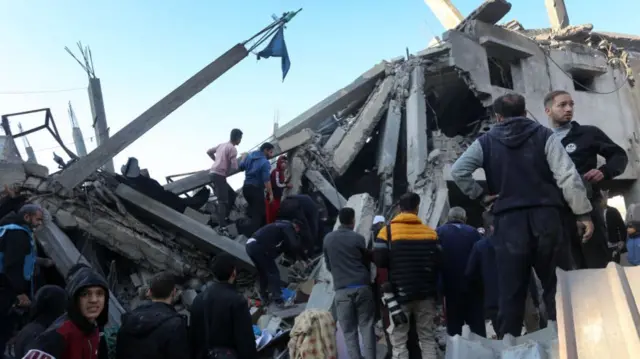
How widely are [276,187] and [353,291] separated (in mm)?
4354

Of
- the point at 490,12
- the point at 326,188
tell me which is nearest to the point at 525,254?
the point at 326,188

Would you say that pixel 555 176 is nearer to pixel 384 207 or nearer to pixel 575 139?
pixel 575 139

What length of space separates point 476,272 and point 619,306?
8.58 feet

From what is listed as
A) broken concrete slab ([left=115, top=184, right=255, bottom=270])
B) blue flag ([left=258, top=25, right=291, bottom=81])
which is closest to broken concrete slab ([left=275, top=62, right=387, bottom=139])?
blue flag ([left=258, top=25, right=291, bottom=81])

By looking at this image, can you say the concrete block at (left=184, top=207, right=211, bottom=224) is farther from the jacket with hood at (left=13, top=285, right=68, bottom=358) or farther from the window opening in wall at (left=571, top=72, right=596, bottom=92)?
the window opening in wall at (left=571, top=72, right=596, bottom=92)

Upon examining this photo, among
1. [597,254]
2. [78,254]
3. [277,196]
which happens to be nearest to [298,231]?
[277,196]

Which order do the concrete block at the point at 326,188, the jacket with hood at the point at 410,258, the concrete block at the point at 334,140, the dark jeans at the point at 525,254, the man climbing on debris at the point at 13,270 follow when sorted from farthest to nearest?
the concrete block at the point at 334,140 < the concrete block at the point at 326,188 < the man climbing on debris at the point at 13,270 < the jacket with hood at the point at 410,258 < the dark jeans at the point at 525,254

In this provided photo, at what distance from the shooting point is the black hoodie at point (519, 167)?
131 inches

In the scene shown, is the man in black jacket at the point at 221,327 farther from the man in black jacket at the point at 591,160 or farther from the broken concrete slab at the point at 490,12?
the broken concrete slab at the point at 490,12

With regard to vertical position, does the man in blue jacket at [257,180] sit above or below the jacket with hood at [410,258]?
above

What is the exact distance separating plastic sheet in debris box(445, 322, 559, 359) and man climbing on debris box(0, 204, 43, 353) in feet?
13.2

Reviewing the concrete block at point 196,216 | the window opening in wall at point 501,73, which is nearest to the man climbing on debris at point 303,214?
the concrete block at point 196,216

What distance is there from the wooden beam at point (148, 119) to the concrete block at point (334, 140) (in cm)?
246

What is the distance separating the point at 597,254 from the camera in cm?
379
